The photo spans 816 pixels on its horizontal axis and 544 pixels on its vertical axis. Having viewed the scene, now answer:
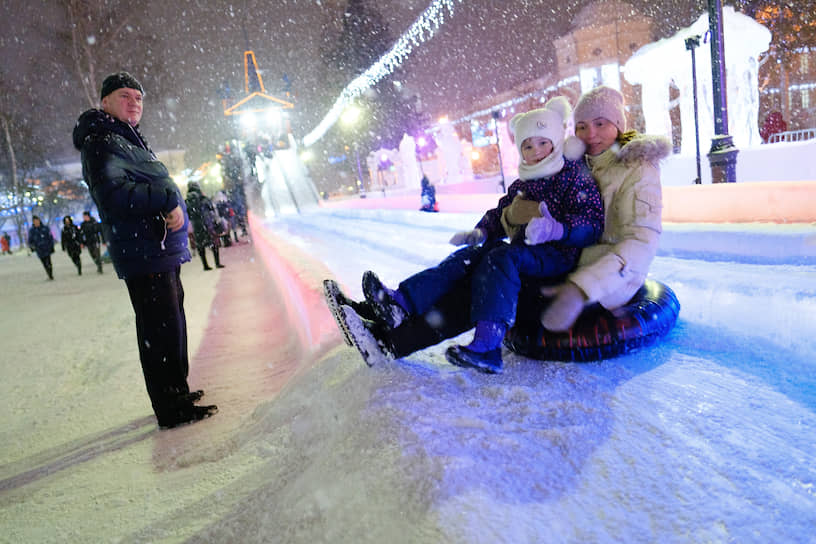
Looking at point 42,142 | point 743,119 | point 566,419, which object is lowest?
point 566,419

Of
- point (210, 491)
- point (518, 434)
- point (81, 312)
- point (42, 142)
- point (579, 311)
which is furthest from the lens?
point (42, 142)

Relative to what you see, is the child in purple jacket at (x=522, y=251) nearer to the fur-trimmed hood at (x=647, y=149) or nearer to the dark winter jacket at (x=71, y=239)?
the fur-trimmed hood at (x=647, y=149)

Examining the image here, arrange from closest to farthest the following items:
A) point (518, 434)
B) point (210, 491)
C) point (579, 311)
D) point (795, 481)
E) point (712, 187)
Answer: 1. point (795, 481)
2. point (518, 434)
3. point (210, 491)
4. point (579, 311)
5. point (712, 187)

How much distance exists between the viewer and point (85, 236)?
11.9 m

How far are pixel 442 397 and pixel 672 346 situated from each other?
115cm

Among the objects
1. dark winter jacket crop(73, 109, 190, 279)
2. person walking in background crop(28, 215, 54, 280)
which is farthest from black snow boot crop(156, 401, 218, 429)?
person walking in background crop(28, 215, 54, 280)

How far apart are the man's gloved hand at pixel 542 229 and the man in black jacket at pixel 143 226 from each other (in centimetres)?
163

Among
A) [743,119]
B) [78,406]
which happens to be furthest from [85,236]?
[743,119]

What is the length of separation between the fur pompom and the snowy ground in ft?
3.10

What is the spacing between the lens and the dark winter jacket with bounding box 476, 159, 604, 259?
7.21 ft

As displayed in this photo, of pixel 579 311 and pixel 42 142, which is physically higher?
pixel 42 142

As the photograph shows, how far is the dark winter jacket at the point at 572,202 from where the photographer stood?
7.21 ft

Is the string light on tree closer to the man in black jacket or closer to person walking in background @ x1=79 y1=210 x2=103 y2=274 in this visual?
person walking in background @ x1=79 y1=210 x2=103 y2=274

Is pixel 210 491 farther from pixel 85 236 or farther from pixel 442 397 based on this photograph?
pixel 85 236
